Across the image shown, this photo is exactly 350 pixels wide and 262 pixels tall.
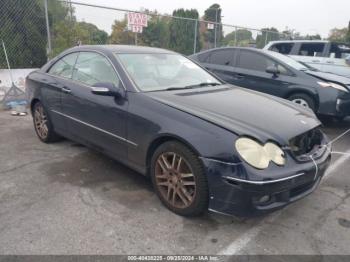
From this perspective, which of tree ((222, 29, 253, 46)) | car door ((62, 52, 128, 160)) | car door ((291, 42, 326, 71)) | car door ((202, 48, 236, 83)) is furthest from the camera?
tree ((222, 29, 253, 46))

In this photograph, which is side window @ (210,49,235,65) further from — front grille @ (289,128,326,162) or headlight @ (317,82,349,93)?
front grille @ (289,128,326,162)

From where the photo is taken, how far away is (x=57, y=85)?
14.7ft

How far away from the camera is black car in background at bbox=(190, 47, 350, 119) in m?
6.12

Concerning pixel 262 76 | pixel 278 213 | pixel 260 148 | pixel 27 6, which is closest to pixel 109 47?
pixel 260 148

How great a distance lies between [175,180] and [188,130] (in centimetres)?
51

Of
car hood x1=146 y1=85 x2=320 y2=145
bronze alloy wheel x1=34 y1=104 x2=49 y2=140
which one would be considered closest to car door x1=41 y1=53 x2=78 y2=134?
bronze alloy wheel x1=34 y1=104 x2=49 y2=140

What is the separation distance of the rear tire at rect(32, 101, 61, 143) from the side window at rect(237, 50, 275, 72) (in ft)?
13.7

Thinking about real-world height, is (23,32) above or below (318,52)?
above

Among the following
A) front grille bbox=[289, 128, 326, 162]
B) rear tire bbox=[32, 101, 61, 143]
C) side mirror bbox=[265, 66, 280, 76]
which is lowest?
rear tire bbox=[32, 101, 61, 143]

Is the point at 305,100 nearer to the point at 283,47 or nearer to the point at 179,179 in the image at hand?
the point at 179,179

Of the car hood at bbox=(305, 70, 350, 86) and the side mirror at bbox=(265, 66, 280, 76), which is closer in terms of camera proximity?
the car hood at bbox=(305, 70, 350, 86)

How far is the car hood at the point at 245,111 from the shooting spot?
286 centimetres

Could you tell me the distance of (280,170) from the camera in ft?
8.76

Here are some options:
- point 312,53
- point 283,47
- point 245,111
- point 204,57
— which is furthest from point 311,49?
point 245,111
